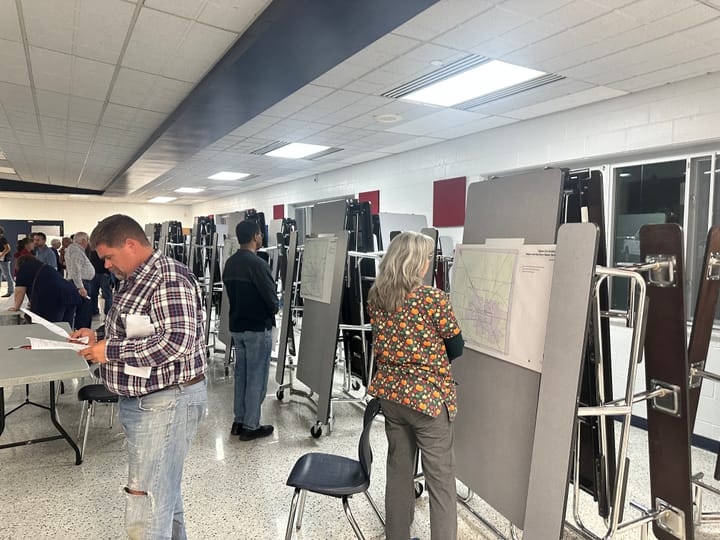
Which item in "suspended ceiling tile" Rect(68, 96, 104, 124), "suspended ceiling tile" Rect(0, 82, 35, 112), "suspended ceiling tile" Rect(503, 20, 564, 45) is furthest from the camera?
"suspended ceiling tile" Rect(68, 96, 104, 124)

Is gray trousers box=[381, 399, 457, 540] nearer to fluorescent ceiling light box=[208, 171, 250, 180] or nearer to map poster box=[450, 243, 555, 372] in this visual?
map poster box=[450, 243, 555, 372]

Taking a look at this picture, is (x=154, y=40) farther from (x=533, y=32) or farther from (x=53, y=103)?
(x=533, y=32)

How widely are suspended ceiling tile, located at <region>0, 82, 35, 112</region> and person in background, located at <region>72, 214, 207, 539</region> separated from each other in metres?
3.38

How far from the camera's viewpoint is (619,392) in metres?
3.77

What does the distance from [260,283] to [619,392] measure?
3.07 m

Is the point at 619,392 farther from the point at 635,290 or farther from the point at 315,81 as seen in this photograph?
the point at 315,81

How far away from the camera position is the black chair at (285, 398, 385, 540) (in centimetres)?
178

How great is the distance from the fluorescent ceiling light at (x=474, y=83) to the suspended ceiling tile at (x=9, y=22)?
8.80ft

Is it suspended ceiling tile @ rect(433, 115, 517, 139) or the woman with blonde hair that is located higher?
suspended ceiling tile @ rect(433, 115, 517, 139)

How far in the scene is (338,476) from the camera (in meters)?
1.88

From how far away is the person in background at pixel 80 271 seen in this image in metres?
6.02

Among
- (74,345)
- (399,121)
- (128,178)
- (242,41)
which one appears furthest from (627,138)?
(128,178)

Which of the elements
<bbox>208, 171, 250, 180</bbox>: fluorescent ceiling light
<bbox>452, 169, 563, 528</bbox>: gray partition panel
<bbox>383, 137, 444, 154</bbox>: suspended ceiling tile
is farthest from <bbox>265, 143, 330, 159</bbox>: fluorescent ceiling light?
<bbox>452, 169, 563, 528</bbox>: gray partition panel

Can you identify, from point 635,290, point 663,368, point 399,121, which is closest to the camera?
point 635,290
